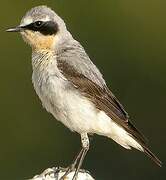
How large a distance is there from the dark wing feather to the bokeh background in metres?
2.73

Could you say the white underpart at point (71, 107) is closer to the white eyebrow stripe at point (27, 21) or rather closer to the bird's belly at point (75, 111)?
the bird's belly at point (75, 111)

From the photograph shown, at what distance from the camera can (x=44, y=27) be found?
44.4 feet

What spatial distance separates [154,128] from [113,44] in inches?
49.4

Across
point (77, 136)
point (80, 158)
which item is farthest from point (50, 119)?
point (80, 158)

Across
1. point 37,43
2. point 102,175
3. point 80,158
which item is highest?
point 37,43

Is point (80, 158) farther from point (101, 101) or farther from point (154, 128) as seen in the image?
point (154, 128)

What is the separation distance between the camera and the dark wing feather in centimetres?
1333

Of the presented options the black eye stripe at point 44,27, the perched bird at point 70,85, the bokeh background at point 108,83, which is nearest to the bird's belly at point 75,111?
the perched bird at point 70,85

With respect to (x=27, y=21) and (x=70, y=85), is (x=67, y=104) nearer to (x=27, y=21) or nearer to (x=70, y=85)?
(x=70, y=85)

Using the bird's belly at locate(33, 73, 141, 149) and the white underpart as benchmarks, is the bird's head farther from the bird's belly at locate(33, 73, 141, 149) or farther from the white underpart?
the bird's belly at locate(33, 73, 141, 149)

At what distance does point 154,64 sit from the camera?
17922 millimetres

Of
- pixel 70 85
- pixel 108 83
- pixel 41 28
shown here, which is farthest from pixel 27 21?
pixel 108 83

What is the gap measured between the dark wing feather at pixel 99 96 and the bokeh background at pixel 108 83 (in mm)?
2726

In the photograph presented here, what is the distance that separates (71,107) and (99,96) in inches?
10.9
